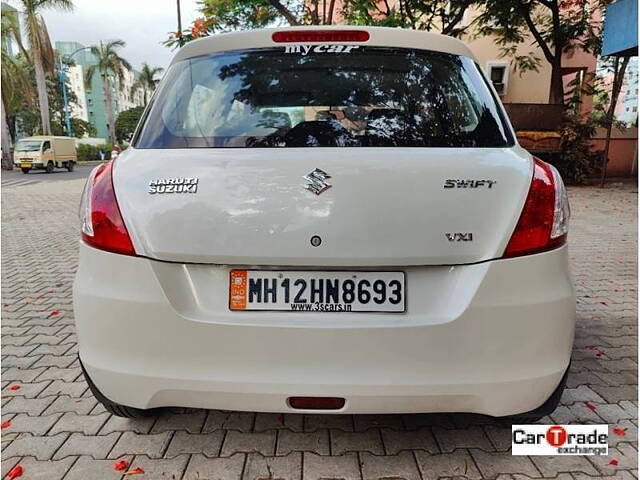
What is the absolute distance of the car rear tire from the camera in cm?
188

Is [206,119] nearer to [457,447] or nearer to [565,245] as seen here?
[565,245]

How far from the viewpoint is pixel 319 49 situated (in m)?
2.16

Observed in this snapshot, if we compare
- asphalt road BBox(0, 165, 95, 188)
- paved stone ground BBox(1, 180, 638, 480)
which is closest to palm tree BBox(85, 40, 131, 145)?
asphalt road BBox(0, 165, 95, 188)

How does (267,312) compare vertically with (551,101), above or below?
below

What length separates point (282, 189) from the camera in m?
1.64

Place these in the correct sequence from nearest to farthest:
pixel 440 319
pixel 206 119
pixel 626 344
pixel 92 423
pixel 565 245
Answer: pixel 440 319 < pixel 565 245 < pixel 206 119 < pixel 92 423 < pixel 626 344

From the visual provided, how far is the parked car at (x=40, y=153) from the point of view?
83.8ft

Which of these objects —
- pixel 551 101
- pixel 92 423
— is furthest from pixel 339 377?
pixel 551 101

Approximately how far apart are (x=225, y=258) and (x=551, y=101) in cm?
1443

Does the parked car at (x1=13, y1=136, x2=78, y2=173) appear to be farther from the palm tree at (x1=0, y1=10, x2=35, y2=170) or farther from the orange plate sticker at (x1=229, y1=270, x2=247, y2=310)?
the orange plate sticker at (x1=229, y1=270, x2=247, y2=310)

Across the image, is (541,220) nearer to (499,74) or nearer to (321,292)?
(321,292)

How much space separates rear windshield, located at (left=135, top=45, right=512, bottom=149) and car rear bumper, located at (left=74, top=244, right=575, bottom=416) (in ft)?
1.80

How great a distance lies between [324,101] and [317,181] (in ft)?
1.91
